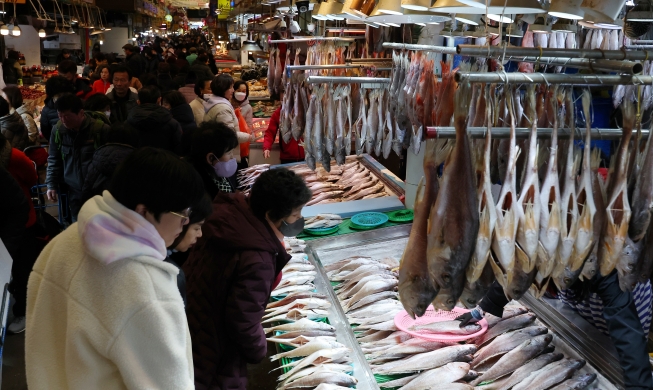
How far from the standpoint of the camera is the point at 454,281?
214 cm

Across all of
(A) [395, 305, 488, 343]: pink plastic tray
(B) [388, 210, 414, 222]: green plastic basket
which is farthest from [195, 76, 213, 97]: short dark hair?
(A) [395, 305, 488, 343]: pink plastic tray

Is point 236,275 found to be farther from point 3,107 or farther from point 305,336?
point 3,107

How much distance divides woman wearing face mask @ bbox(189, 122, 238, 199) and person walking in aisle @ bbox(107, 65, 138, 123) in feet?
12.4

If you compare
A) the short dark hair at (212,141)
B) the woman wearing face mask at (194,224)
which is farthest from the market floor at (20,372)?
the woman wearing face mask at (194,224)

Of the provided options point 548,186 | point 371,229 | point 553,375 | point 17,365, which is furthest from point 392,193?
point 548,186

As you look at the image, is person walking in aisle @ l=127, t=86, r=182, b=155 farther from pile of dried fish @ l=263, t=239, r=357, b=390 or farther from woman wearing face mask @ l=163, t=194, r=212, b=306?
woman wearing face mask @ l=163, t=194, r=212, b=306

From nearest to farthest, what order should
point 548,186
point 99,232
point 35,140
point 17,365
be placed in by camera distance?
point 99,232 < point 548,186 < point 17,365 < point 35,140

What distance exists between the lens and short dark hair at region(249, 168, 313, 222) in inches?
114

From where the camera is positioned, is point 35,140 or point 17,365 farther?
point 35,140

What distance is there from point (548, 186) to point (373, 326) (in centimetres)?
195

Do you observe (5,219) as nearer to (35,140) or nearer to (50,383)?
(50,383)

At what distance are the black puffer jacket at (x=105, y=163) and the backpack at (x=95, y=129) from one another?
3.03 feet

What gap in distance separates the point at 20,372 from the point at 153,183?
401 cm

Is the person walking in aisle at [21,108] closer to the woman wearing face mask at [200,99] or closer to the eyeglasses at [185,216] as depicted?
the woman wearing face mask at [200,99]
